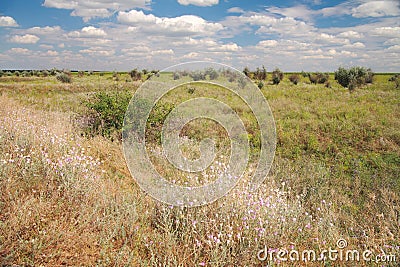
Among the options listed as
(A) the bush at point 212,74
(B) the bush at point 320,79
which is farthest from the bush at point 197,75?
(B) the bush at point 320,79

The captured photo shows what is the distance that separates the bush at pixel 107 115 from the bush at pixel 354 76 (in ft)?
87.4

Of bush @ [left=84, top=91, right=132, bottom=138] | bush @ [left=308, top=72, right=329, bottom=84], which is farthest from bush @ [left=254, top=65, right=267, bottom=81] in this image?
bush @ [left=84, top=91, right=132, bottom=138]

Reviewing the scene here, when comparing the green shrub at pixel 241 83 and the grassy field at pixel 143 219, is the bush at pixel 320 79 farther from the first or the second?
the green shrub at pixel 241 83

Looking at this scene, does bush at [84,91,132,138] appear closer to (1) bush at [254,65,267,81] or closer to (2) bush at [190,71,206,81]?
(2) bush at [190,71,206,81]

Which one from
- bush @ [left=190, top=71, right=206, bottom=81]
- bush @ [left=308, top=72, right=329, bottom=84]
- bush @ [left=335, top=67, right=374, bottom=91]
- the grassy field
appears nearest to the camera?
the grassy field

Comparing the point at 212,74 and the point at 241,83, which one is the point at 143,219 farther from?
the point at 212,74

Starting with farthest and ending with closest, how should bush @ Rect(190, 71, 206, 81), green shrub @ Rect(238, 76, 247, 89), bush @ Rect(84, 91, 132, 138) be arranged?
bush @ Rect(84, 91, 132, 138) → bush @ Rect(190, 71, 206, 81) → green shrub @ Rect(238, 76, 247, 89)

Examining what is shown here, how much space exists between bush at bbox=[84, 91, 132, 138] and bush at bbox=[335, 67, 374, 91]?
26653 millimetres

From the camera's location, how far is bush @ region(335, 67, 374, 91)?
28.6 metres

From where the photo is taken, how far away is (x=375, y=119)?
464 inches

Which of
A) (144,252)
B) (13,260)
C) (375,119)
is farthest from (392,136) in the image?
(13,260)

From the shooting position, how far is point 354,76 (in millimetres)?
29219

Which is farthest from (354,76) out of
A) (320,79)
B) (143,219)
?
(143,219)

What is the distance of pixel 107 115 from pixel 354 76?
28.9 meters
